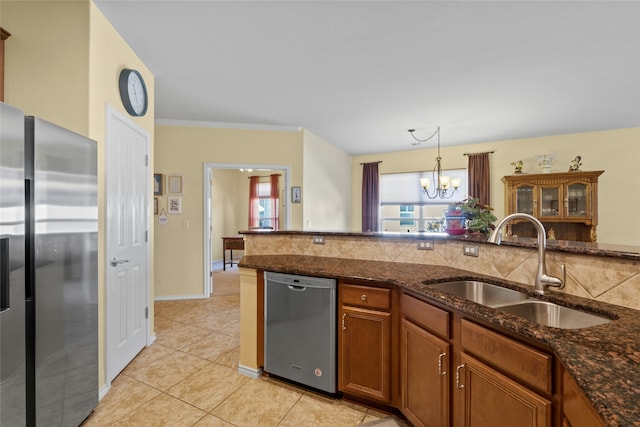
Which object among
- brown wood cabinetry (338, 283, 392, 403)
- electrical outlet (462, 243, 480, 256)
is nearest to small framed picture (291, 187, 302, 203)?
brown wood cabinetry (338, 283, 392, 403)

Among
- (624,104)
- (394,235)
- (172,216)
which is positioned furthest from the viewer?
(172,216)

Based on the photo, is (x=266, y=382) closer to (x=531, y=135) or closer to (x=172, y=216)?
(x=172, y=216)

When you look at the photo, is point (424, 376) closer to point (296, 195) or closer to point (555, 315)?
point (555, 315)

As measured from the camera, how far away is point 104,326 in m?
2.14

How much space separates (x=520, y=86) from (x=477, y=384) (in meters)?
3.19

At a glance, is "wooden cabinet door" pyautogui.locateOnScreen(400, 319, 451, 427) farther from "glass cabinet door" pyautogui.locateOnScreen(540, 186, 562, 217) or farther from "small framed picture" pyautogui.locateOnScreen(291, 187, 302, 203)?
"glass cabinet door" pyautogui.locateOnScreen(540, 186, 562, 217)

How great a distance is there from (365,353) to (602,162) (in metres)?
5.40

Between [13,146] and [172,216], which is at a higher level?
[13,146]

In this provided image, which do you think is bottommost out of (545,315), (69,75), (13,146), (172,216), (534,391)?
(534,391)

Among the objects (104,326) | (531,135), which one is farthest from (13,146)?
(531,135)

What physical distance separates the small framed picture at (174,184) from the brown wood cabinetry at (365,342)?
11.0ft

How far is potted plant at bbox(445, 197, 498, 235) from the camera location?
7.23 ft

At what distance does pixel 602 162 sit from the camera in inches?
189

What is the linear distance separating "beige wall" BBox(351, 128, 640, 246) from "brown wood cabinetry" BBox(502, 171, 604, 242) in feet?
1.38
